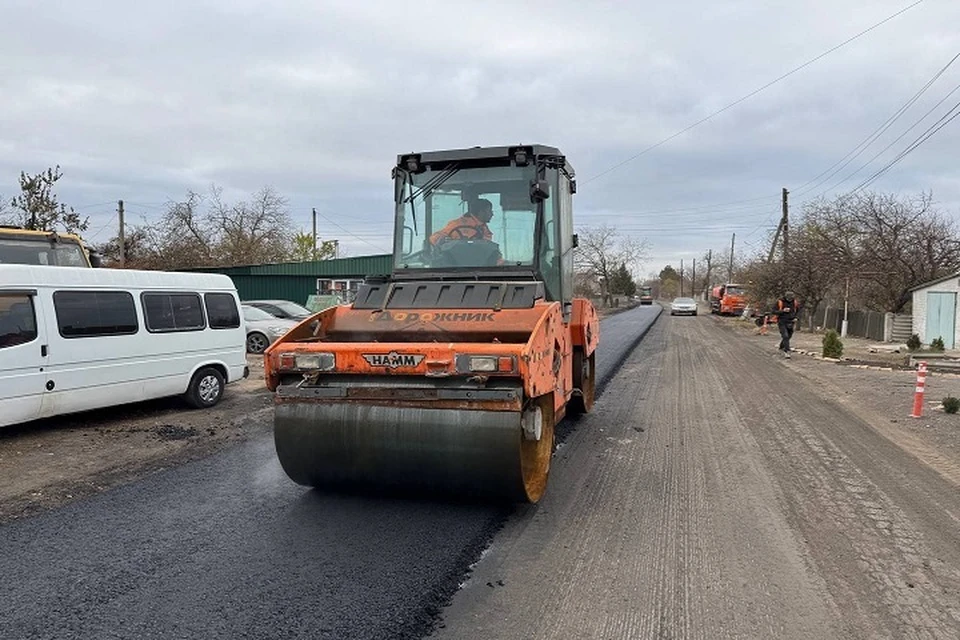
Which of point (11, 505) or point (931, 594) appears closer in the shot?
point (931, 594)

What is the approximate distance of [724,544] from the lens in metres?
4.64

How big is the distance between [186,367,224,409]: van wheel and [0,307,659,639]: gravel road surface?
3.86 m

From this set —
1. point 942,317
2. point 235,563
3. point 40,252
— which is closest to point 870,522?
point 235,563

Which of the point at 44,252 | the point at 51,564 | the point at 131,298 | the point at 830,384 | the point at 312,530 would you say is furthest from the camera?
the point at 830,384

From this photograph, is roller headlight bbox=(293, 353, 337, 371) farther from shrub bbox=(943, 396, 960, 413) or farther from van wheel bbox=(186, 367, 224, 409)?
shrub bbox=(943, 396, 960, 413)

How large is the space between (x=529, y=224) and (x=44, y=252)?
770 centimetres

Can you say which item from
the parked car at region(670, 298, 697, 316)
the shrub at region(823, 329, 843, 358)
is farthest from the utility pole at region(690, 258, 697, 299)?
the shrub at region(823, 329, 843, 358)

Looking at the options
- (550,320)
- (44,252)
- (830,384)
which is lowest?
(830,384)

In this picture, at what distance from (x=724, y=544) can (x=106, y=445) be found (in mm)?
6222

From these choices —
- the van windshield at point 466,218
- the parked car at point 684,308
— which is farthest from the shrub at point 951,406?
the parked car at point 684,308

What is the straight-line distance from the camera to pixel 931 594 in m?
Result: 3.92

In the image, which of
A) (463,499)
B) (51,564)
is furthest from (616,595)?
(51,564)

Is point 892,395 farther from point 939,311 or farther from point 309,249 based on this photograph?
point 309,249

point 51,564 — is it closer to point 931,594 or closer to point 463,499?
point 463,499
